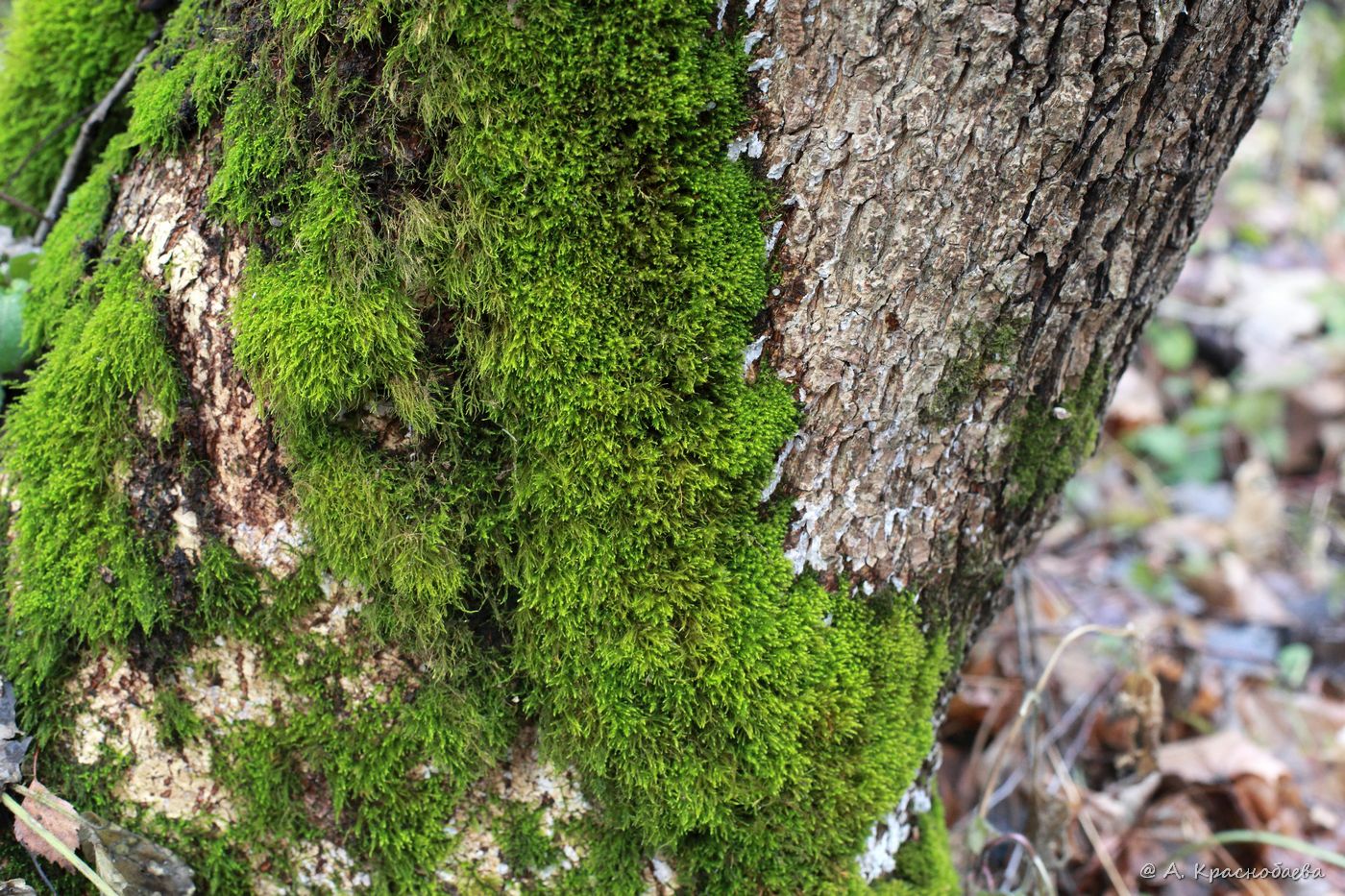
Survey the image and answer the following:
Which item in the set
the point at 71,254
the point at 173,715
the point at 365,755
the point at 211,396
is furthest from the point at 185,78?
the point at 365,755

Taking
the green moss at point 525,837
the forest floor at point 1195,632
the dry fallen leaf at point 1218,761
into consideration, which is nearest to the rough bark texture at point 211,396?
the green moss at point 525,837

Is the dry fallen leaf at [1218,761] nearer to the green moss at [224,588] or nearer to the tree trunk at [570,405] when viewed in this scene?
the tree trunk at [570,405]

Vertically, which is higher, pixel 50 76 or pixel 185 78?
pixel 185 78

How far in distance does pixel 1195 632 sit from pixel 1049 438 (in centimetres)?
244

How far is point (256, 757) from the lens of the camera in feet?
4.80

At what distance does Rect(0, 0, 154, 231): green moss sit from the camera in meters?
1.85

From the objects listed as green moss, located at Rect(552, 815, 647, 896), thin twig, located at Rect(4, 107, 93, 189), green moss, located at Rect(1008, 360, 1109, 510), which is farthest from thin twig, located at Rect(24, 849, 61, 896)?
green moss, located at Rect(1008, 360, 1109, 510)

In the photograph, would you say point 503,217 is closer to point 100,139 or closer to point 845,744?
point 845,744

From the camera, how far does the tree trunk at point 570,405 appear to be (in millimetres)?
1205

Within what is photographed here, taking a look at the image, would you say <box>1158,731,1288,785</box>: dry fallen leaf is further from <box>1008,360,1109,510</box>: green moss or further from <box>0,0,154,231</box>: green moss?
<box>0,0,154,231</box>: green moss

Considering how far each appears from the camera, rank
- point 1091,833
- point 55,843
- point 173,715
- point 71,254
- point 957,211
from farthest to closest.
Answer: point 1091,833
point 71,254
point 173,715
point 55,843
point 957,211

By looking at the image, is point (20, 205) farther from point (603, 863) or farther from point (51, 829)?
point (603, 863)

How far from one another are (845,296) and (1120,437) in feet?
13.2

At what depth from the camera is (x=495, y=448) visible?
139 centimetres
